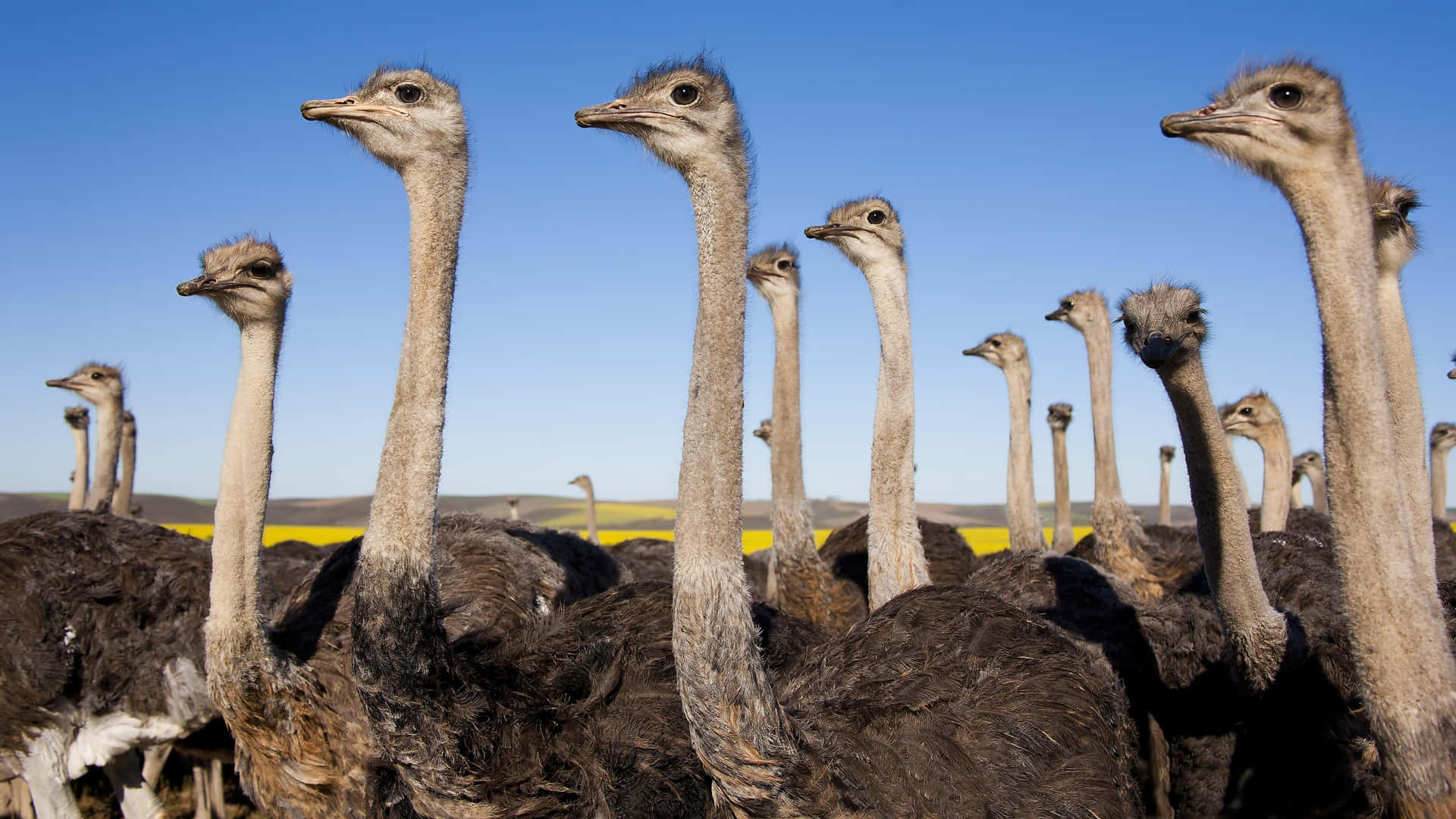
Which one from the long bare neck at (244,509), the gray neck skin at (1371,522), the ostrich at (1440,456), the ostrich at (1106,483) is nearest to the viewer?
the gray neck skin at (1371,522)

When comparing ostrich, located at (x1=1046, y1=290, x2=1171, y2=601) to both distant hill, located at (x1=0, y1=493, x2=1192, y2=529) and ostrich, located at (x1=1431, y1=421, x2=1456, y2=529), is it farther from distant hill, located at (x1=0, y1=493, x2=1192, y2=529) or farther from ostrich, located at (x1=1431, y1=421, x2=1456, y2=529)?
distant hill, located at (x1=0, y1=493, x2=1192, y2=529)

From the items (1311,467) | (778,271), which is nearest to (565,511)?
(1311,467)

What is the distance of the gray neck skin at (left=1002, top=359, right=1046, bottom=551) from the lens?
29.5 ft

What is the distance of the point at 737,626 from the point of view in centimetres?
307

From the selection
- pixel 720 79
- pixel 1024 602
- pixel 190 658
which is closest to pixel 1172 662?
pixel 1024 602

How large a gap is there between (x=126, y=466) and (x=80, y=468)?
1.53ft

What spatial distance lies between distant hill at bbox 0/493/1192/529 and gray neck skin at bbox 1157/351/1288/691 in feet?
124

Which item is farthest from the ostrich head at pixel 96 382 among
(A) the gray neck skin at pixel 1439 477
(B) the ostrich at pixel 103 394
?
(A) the gray neck skin at pixel 1439 477

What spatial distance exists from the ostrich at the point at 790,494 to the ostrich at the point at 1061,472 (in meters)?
3.94

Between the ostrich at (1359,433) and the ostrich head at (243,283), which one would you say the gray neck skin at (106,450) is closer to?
the ostrich head at (243,283)

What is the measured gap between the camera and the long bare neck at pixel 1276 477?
885cm

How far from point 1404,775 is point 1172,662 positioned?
84.3 inches

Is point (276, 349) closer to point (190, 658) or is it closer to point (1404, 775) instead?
point (190, 658)

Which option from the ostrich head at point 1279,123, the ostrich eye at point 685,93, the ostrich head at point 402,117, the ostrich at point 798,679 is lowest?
the ostrich at point 798,679
